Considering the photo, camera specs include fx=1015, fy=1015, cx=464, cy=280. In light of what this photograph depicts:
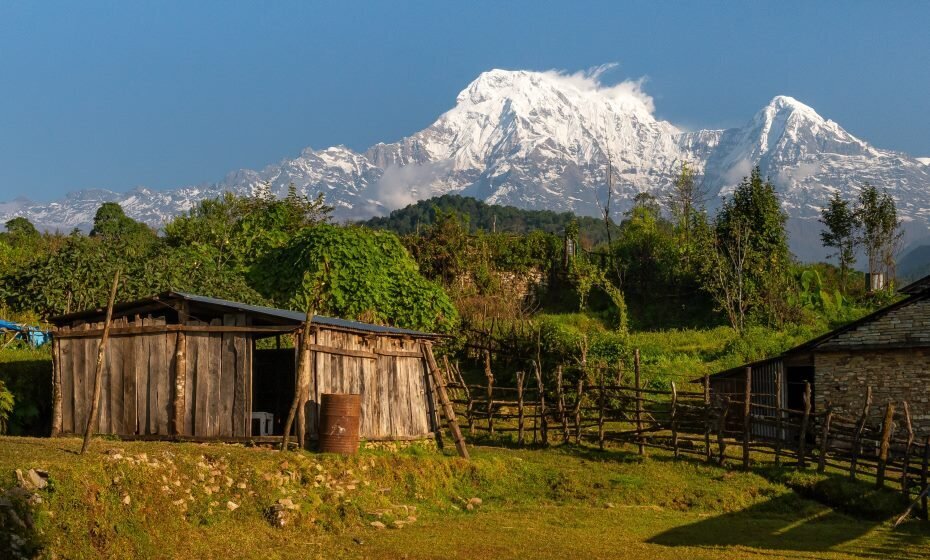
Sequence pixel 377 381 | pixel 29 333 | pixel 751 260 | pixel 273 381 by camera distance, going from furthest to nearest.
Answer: pixel 751 260, pixel 29 333, pixel 273 381, pixel 377 381

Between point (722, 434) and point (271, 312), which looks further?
point (722, 434)

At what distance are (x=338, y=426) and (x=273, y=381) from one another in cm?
463

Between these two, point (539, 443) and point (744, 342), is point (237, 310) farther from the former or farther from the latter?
point (744, 342)

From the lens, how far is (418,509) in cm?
1591

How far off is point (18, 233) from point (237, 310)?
34677mm

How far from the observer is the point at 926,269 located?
419ft

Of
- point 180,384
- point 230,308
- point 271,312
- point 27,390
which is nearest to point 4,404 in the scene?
point 27,390

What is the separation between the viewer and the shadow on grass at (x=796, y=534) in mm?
15094

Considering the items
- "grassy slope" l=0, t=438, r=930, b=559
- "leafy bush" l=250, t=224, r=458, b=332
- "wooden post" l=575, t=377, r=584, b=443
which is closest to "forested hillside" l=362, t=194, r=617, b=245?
"leafy bush" l=250, t=224, r=458, b=332

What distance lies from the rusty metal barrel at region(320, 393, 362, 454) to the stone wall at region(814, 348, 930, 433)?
1315 cm

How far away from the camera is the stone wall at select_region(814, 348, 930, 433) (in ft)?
76.9

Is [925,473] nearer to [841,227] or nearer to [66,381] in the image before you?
[66,381]

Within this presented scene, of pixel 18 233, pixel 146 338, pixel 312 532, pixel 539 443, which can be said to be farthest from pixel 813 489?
pixel 18 233

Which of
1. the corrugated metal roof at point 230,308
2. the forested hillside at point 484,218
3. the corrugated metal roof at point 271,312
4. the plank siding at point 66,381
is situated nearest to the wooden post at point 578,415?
the corrugated metal roof at point 271,312
